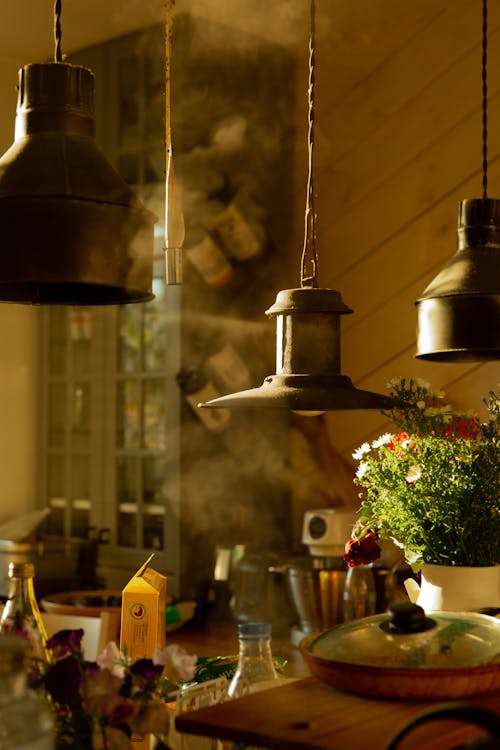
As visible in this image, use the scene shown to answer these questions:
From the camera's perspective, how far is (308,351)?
140 centimetres

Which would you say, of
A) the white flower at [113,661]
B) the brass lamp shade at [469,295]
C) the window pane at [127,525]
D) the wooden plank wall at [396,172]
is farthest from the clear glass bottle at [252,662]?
the window pane at [127,525]

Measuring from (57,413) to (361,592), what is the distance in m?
1.74

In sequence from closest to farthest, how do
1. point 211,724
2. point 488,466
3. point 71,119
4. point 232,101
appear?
point 211,724
point 71,119
point 488,466
point 232,101

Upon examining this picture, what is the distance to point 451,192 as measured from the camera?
352 cm

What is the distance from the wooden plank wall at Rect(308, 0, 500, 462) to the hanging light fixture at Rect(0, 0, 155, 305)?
2361 millimetres

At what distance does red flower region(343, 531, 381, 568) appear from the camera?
1646 mm

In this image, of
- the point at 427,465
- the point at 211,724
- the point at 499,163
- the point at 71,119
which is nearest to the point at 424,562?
the point at 427,465

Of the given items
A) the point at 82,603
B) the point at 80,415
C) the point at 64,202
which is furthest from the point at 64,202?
the point at 80,415

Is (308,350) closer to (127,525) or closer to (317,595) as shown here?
(317,595)

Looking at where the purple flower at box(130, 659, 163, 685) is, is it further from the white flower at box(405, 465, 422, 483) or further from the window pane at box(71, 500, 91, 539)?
the window pane at box(71, 500, 91, 539)

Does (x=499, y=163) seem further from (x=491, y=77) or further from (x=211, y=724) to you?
(x=211, y=724)

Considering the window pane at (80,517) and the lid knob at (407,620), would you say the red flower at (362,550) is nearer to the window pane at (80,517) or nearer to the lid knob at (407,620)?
the lid knob at (407,620)

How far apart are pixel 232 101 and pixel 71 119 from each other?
2.62 m

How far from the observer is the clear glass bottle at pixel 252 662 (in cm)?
114
